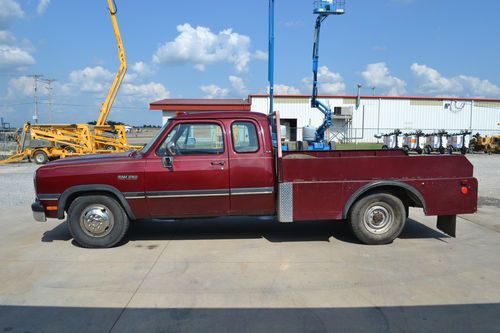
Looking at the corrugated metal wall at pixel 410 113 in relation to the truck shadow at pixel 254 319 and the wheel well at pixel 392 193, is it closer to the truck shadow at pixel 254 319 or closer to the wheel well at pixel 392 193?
the wheel well at pixel 392 193

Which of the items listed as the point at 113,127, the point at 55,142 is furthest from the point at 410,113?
the point at 55,142

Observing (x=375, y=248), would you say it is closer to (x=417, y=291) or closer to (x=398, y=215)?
(x=398, y=215)

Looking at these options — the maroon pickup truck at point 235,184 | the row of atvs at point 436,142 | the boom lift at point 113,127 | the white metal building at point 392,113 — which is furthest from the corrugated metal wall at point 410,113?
the maroon pickup truck at point 235,184

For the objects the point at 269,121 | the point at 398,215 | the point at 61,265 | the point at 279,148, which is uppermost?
the point at 269,121

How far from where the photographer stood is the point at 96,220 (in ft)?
18.5

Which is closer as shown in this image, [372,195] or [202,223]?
[372,195]

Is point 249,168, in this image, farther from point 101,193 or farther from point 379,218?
point 101,193

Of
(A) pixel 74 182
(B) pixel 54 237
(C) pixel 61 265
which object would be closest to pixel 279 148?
(A) pixel 74 182

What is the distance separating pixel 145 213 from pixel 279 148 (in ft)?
7.16

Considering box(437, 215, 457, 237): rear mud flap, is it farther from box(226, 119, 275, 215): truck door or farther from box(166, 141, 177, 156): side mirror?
box(166, 141, 177, 156): side mirror

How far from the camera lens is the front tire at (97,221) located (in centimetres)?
562

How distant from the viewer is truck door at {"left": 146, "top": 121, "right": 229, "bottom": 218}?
552cm

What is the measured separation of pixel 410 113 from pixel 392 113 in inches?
73.3

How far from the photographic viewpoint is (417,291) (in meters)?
4.17
